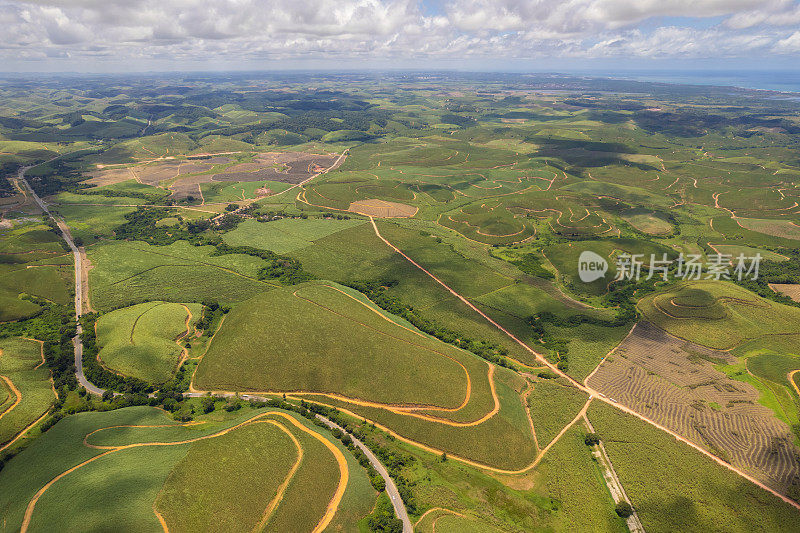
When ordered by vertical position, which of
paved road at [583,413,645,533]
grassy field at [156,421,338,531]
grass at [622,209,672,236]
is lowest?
paved road at [583,413,645,533]

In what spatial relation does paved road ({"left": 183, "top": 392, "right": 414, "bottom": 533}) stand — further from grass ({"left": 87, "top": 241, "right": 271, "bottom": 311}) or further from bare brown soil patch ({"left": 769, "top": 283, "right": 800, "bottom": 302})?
bare brown soil patch ({"left": 769, "top": 283, "right": 800, "bottom": 302})

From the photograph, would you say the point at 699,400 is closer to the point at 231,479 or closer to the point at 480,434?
the point at 480,434

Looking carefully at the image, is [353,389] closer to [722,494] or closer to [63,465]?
[63,465]

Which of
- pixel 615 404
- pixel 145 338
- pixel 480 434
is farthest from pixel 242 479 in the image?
pixel 615 404

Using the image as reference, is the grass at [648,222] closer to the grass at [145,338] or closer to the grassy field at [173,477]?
the grassy field at [173,477]

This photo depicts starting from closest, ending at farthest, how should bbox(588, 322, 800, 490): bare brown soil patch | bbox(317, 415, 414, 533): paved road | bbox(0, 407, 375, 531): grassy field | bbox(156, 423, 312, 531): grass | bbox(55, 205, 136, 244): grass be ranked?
bbox(0, 407, 375, 531): grassy field → bbox(156, 423, 312, 531): grass → bbox(317, 415, 414, 533): paved road → bbox(588, 322, 800, 490): bare brown soil patch → bbox(55, 205, 136, 244): grass

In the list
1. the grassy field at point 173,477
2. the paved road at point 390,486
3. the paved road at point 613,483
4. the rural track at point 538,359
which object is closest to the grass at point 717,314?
the rural track at point 538,359

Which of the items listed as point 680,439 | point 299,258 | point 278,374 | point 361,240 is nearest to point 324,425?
point 278,374

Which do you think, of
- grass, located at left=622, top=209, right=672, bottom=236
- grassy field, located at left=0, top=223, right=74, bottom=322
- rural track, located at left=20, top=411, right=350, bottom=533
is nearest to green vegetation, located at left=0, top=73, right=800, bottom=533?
grassy field, located at left=0, top=223, right=74, bottom=322
